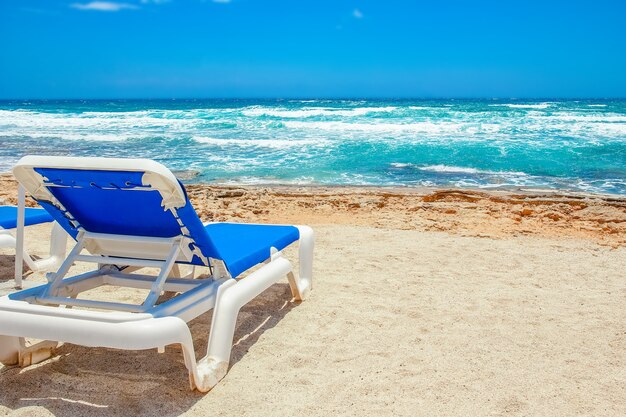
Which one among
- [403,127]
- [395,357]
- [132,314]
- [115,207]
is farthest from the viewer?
[403,127]

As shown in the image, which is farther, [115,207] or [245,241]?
[245,241]

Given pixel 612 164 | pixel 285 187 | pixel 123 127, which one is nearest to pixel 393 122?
pixel 123 127

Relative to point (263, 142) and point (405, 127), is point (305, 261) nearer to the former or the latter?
point (263, 142)

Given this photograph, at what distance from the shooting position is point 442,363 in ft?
9.71

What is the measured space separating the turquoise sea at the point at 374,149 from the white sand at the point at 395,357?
6373 millimetres

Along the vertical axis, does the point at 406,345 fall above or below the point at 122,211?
below

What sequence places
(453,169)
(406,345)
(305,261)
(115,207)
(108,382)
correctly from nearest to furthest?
(108,382) → (115,207) → (406,345) → (305,261) → (453,169)

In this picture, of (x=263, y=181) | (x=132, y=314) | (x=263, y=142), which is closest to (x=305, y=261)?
(x=132, y=314)

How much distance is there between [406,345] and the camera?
10.5 feet

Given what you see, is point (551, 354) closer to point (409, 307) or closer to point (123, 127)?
point (409, 307)

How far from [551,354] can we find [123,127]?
82.6ft

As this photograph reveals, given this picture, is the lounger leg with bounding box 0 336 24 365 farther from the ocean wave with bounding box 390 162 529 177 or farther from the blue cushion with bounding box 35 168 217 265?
the ocean wave with bounding box 390 162 529 177

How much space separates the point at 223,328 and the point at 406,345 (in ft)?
3.37

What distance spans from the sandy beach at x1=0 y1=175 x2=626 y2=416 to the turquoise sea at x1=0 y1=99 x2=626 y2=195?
5.43 m
